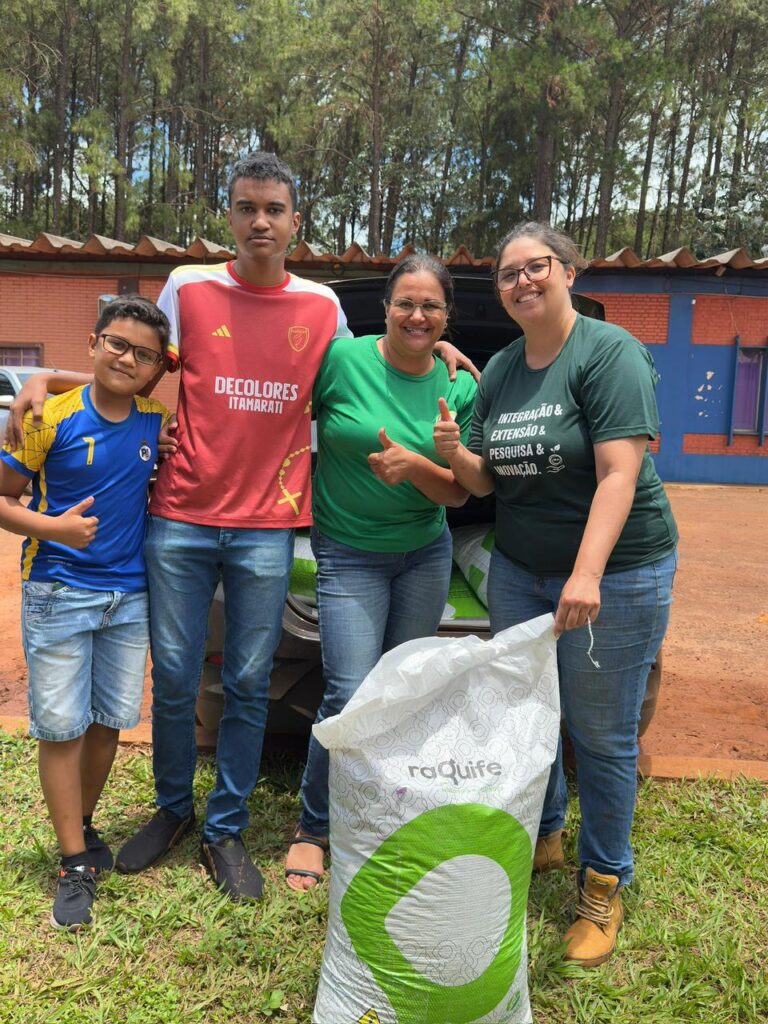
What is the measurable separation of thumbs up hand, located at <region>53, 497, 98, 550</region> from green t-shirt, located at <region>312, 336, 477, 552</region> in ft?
2.13

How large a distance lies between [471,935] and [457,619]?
1395 mm

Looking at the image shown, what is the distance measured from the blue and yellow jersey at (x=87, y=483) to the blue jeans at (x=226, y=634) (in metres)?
0.09

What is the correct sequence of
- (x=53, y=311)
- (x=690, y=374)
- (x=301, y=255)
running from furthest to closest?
(x=53, y=311), (x=690, y=374), (x=301, y=255)

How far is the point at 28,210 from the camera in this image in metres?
28.4

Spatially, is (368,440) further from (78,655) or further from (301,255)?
(301,255)

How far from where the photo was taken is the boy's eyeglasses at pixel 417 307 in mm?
2197

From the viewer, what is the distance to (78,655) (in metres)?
2.16

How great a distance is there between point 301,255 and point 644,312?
6.08 metres

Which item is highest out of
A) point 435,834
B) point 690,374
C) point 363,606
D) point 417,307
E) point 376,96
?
point 376,96

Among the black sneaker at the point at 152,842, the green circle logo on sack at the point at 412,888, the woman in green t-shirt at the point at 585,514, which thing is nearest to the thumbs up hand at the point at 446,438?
the woman in green t-shirt at the point at 585,514

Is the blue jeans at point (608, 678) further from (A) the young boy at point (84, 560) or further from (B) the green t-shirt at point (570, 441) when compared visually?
(A) the young boy at point (84, 560)

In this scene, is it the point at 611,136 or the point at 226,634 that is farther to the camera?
the point at 611,136

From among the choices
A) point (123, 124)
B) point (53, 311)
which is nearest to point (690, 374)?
point (53, 311)

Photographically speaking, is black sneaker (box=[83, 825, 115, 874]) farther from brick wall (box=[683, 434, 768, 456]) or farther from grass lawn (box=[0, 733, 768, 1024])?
brick wall (box=[683, 434, 768, 456])
